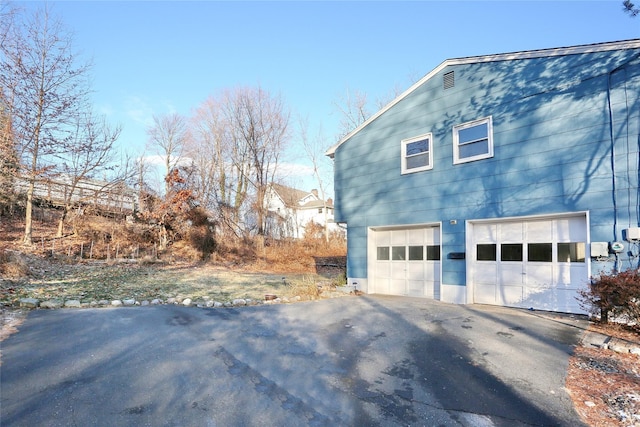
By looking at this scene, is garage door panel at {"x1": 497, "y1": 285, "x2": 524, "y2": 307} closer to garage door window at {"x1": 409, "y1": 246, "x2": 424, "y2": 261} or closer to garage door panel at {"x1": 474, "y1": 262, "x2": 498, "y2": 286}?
garage door panel at {"x1": 474, "y1": 262, "x2": 498, "y2": 286}

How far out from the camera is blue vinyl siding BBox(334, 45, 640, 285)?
705 cm

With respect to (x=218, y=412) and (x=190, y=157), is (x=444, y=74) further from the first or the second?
(x=190, y=157)

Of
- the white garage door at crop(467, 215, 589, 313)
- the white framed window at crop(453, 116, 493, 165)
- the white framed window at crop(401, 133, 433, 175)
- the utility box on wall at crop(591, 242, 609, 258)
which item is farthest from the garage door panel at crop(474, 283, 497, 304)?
the white framed window at crop(401, 133, 433, 175)

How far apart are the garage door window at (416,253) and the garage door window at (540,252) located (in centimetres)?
290

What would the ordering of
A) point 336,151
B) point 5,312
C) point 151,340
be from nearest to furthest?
point 151,340, point 5,312, point 336,151

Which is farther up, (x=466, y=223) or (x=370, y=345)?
(x=466, y=223)

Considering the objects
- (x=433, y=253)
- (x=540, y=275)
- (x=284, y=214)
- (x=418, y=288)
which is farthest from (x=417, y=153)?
(x=284, y=214)

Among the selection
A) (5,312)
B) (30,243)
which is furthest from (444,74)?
(30,243)

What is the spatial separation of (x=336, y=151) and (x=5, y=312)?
32.9ft

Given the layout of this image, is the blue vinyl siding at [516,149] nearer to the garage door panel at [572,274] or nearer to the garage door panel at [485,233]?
the garage door panel at [485,233]

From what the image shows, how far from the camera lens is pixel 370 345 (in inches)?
229

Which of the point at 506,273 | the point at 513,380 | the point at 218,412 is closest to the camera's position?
the point at 218,412

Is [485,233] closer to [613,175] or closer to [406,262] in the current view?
[406,262]

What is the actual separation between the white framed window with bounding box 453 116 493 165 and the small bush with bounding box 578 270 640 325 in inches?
147
